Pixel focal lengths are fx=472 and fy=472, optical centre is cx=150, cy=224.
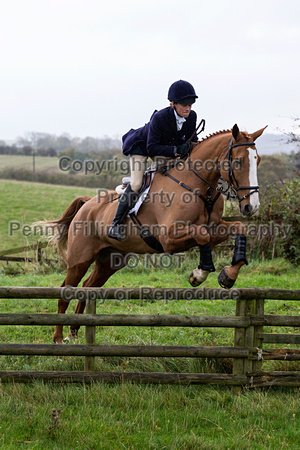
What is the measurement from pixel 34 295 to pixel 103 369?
105cm

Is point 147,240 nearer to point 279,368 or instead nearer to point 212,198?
point 212,198

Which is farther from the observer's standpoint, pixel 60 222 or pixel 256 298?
→ pixel 60 222

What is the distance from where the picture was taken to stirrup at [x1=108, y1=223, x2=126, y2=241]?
521 centimetres

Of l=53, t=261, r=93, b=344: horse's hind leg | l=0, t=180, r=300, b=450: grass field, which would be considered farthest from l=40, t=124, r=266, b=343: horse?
l=0, t=180, r=300, b=450: grass field

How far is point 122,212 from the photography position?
522 centimetres

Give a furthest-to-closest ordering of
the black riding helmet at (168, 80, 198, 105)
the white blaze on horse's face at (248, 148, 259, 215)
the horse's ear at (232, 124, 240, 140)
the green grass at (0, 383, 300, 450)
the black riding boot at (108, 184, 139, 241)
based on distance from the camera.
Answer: the black riding boot at (108, 184, 139, 241)
the black riding helmet at (168, 80, 198, 105)
the horse's ear at (232, 124, 240, 140)
the white blaze on horse's face at (248, 148, 259, 215)
the green grass at (0, 383, 300, 450)

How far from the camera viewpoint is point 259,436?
3.68 m

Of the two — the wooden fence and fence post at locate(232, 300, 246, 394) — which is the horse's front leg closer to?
the wooden fence

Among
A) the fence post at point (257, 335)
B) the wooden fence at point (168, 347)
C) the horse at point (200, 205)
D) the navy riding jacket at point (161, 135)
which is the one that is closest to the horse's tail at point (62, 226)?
the horse at point (200, 205)

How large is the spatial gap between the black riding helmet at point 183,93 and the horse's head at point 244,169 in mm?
644

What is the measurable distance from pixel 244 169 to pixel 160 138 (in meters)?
1.04

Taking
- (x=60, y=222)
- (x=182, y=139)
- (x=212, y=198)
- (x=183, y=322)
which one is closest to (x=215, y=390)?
(x=183, y=322)

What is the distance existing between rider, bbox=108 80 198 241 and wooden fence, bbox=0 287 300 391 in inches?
41.8

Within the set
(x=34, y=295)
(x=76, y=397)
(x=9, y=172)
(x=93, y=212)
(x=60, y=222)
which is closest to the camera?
(x=76, y=397)
